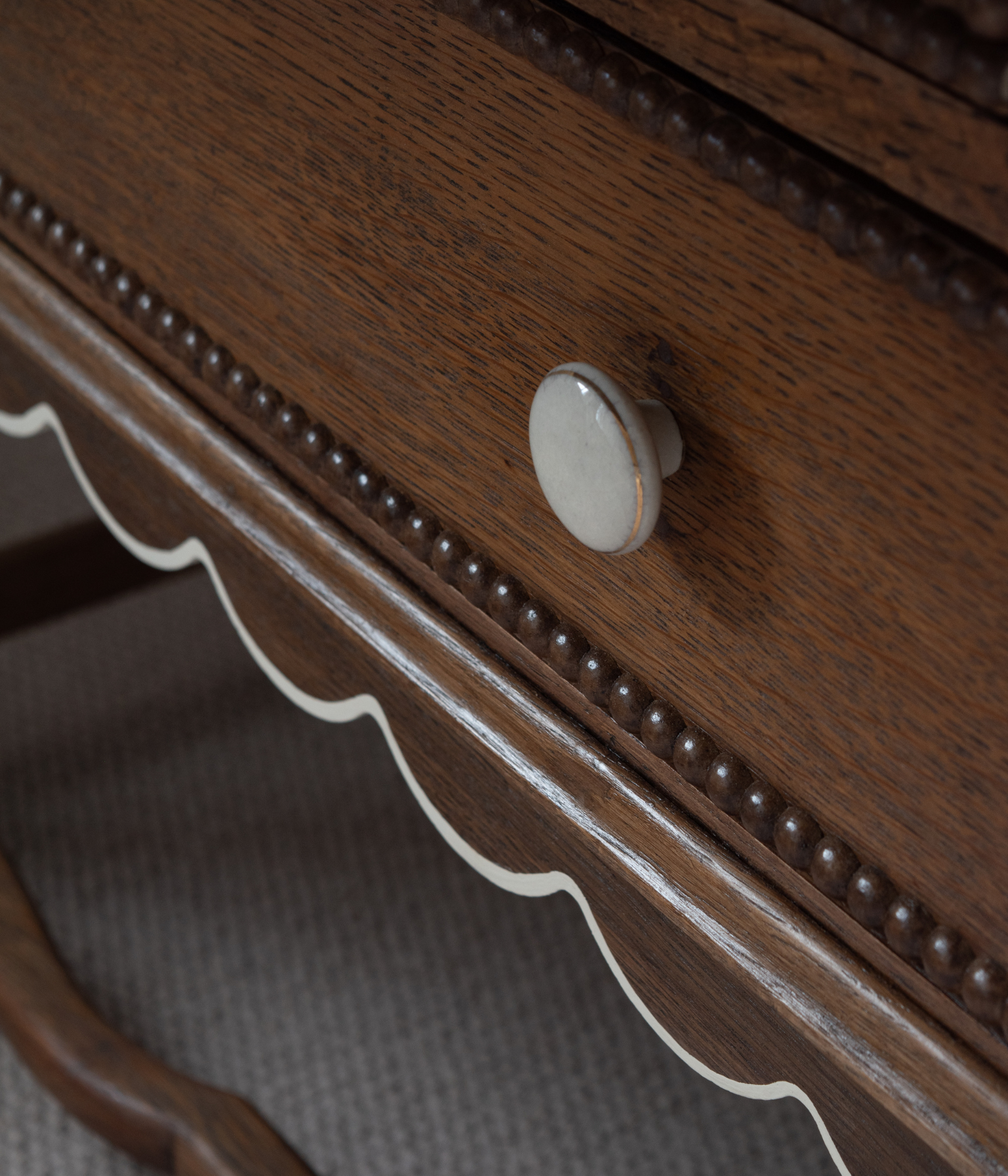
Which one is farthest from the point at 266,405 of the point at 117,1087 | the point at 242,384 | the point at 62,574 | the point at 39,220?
the point at 62,574

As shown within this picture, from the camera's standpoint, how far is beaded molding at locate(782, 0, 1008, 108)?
0.45ft

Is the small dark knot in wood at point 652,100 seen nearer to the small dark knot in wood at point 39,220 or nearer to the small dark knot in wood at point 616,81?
the small dark knot in wood at point 616,81

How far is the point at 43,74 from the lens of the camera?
0.34m

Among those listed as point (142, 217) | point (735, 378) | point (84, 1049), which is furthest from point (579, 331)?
point (84, 1049)

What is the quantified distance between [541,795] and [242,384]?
135mm

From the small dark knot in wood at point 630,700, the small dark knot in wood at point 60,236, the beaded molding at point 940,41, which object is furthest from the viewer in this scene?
the small dark knot in wood at point 60,236

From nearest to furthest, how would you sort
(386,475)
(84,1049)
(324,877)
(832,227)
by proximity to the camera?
1. (832,227)
2. (386,475)
3. (84,1049)
4. (324,877)

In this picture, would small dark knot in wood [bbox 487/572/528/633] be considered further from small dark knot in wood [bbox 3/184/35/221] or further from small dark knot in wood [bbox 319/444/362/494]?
small dark knot in wood [bbox 3/184/35/221]

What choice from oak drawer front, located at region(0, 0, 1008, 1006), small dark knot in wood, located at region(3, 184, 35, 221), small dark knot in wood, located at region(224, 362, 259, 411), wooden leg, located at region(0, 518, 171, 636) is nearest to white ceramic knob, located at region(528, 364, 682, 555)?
oak drawer front, located at region(0, 0, 1008, 1006)

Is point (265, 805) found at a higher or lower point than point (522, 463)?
lower

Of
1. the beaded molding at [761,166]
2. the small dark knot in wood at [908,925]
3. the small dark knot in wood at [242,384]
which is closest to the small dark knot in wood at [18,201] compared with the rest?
the small dark knot in wood at [242,384]

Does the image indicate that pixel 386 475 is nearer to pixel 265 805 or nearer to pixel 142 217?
pixel 142 217

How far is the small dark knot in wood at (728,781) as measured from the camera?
0.23 meters

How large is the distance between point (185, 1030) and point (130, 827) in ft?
0.45
